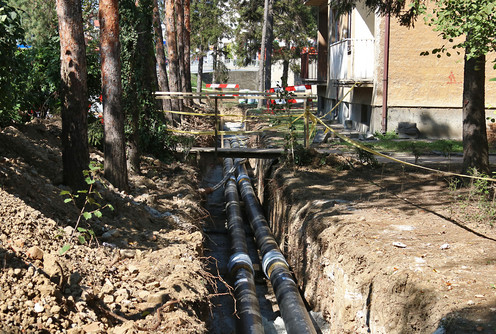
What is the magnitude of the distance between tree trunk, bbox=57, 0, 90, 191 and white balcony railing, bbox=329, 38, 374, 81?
12506 millimetres

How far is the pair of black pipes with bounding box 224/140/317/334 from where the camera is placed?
725cm

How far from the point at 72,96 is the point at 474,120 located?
22.5 ft

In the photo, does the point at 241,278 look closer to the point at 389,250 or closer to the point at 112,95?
the point at 389,250

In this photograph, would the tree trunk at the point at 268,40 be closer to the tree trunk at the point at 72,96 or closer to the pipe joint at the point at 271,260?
the pipe joint at the point at 271,260

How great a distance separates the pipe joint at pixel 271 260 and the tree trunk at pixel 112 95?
2.73 metres

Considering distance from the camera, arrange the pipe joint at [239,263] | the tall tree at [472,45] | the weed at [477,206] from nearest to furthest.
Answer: the tall tree at [472,45] → the weed at [477,206] → the pipe joint at [239,263]

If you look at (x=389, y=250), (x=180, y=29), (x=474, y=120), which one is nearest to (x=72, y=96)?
(x=389, y=250)

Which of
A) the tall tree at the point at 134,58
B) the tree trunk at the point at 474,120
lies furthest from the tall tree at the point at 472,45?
the tall tree at the point at 134,58

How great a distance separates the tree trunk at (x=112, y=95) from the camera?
30.8 ft

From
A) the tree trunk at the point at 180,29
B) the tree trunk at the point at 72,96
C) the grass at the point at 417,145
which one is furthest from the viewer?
the tree trunk at the point at 180,29

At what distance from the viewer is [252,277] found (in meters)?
8.97

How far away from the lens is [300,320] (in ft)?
23.6

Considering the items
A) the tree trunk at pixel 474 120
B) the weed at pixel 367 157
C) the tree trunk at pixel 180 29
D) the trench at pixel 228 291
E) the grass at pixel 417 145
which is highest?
the tree trunk at pixel 180 29

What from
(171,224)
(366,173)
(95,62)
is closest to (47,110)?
(95,62)
